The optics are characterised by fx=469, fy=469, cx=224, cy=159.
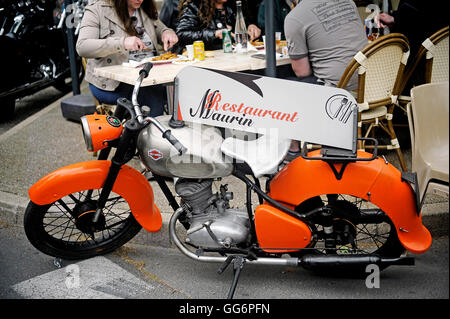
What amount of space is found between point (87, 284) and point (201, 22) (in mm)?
3341

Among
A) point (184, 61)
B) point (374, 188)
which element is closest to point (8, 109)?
point (184, 61)

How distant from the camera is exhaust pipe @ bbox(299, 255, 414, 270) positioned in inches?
98.1

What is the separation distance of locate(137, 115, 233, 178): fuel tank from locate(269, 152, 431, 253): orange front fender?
0.41m

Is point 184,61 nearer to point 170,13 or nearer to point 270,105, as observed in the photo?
point 170,13

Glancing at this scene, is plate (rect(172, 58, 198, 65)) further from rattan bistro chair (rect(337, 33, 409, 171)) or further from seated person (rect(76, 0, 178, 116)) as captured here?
rattan bistro chair (rect(337, 33, 409, 171))

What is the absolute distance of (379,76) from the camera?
11.8 feet

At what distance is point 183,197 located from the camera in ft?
8.79

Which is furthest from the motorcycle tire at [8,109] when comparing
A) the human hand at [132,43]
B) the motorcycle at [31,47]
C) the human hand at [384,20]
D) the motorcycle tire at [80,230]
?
the human hand at [384,20]

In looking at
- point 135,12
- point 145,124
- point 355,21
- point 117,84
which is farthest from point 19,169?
point 355,21

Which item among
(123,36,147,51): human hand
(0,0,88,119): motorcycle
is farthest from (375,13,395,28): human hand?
(0,0,88,119): motorcycle

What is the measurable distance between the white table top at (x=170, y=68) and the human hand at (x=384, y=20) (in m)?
1.08

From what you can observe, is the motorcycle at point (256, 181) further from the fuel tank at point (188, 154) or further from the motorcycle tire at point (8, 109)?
the motorcycle tire at point (8, 109)

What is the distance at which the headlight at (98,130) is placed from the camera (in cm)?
261
